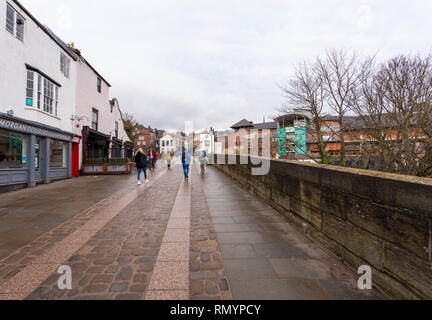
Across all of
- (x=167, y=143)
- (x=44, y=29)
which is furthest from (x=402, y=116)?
(x=167, y=143)

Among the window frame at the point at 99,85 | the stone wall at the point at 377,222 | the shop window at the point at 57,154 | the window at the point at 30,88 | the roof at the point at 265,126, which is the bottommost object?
the stone wall at the point at 377,222

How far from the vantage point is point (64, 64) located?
40.2 ft

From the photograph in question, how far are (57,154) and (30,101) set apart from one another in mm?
3366

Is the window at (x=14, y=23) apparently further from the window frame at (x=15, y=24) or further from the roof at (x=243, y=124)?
the roof at (x=243, y=124)

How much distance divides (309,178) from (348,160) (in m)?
11.0

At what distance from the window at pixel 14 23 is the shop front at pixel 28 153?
3.64 metres

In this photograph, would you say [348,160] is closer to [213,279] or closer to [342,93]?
[342,93]

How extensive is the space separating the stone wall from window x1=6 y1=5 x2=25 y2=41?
1229 centimetres

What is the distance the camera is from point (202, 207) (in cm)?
539

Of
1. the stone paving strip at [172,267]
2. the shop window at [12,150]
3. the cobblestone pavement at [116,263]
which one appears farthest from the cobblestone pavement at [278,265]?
Result: the shop window at [12,150]

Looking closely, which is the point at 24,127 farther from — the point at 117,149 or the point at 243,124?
the point at 243,124

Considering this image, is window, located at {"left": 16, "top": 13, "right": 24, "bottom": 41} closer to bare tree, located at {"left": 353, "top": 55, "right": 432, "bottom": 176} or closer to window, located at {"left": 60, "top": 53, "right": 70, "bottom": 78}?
window, located at {"left": 60, "top": 53, "right": 70, "bottom": 78}

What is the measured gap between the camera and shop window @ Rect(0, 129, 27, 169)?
26.7 ft

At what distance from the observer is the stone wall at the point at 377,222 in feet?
5.66
